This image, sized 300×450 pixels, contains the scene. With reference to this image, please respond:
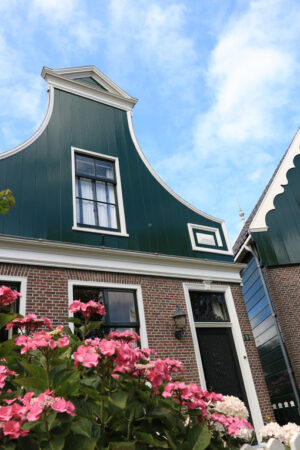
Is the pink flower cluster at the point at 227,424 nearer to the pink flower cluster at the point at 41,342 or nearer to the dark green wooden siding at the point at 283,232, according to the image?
the pink flower cluster at the point at 41,342

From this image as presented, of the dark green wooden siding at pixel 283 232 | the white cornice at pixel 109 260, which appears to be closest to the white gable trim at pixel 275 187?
the dark green wooden siding at pixel 283 232

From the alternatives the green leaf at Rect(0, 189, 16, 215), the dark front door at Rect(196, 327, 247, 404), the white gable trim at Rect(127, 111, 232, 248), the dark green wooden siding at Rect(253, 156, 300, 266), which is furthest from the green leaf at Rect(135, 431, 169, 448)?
the dark green wooden siding at Rect(253, 156, 300, 266)

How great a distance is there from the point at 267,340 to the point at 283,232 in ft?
13.6

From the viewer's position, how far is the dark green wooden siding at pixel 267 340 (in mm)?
11727

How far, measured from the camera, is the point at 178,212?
9.68 m

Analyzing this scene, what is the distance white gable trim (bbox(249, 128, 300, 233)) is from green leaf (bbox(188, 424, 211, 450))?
39.0 ft

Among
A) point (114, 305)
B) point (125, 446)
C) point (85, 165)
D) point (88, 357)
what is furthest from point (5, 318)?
point (85, 165)

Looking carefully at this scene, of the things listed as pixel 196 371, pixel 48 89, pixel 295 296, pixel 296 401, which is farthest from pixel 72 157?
pixel 296 401

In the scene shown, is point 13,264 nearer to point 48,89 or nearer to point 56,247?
point 56,247

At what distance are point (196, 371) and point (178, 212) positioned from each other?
4182mm

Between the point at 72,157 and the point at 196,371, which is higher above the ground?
the point at 72,157

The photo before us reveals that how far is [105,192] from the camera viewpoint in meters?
8.87

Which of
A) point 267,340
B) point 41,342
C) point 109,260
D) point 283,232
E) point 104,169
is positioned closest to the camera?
point 41,342

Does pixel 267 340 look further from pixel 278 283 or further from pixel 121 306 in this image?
pixel 121 306
